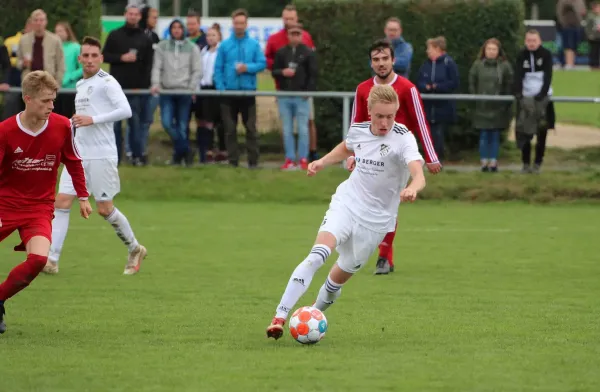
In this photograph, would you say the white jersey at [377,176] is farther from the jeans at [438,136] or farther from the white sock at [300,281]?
the jeans at [438,136]

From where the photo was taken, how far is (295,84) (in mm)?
18688

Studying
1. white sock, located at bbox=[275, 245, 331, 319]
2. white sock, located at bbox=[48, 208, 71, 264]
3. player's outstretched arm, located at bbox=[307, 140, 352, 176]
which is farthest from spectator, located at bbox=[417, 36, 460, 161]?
white sock, located at bbox=[275, 245, 331, 319]

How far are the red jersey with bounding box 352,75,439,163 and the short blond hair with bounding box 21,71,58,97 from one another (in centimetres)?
340

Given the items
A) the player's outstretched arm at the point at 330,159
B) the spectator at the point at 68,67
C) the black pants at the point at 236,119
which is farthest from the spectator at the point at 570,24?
the player's outstretched arm at the point at 330,159

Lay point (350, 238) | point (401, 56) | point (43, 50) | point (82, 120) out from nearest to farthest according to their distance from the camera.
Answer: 1. point (350, 238)
2. point (82, 120)
3. point (43, 50)
4. point (401, 56)

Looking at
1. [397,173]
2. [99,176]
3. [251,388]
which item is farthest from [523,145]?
[251,388]

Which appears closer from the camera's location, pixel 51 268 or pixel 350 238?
pixel 350 238

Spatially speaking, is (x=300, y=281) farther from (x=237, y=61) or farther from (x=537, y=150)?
(x=537, y=150)

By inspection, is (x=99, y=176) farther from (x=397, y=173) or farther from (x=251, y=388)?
(x=251, y=388)

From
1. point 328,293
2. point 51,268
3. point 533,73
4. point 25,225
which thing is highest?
point 25,225

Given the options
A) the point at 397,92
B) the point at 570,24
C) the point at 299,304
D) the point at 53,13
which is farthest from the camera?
the point at 570,24

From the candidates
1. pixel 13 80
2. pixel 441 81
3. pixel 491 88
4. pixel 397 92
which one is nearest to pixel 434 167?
pixel 397 92

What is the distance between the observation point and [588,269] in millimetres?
12078

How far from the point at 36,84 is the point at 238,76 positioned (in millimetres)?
10489
